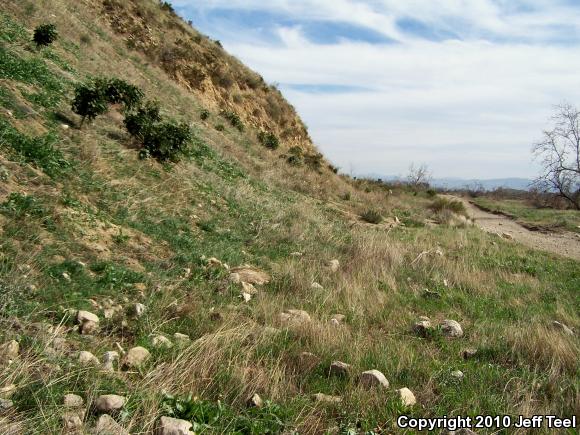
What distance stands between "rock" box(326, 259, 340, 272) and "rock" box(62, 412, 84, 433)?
444 cm

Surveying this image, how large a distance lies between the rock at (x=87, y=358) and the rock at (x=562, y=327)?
4310mm

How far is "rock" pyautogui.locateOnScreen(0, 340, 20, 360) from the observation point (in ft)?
8.58

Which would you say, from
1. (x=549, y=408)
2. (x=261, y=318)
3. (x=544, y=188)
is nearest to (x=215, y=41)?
(x=544, y=188)

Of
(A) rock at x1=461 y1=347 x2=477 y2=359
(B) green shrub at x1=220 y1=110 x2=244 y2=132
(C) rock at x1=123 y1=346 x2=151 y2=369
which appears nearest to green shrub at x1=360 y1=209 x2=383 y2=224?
(B) green shrub at x1=220 y1=110 x2=244 y2=132

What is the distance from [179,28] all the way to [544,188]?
24291mm

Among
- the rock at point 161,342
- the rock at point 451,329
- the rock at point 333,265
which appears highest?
the rock at point 333,265

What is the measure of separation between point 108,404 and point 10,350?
74 cm

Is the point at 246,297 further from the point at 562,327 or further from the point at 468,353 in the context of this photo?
the point at 562,327

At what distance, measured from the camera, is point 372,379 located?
3.21 metres

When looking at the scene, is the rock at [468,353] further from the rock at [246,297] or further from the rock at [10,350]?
the rock at [10,350]

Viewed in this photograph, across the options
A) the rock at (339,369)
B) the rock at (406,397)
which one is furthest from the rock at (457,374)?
the rock at (339,369)

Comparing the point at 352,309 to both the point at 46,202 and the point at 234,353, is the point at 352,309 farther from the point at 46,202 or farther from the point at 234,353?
the point at 46,202

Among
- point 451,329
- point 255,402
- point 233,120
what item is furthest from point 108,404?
point 233,120

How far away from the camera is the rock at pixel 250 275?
17.6 ft
